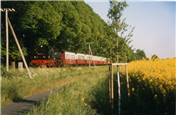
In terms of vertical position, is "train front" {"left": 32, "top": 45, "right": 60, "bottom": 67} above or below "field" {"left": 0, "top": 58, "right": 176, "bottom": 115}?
above

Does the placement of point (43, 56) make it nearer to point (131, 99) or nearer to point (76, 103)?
point (131, 99)

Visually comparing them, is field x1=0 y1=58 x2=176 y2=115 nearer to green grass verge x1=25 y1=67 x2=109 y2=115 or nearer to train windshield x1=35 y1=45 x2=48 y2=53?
green grass verge x1=25 y1=67 x2=109 y2=115

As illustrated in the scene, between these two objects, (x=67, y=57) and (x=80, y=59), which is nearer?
(x=67, y=57)

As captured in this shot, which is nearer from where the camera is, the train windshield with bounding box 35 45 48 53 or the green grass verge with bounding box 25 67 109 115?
the green grass verge with bounding box 25 67 109 115

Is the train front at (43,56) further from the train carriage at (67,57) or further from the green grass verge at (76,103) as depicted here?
the green grass verge at (76,103)

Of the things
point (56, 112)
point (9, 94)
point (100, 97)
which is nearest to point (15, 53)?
point (9, 94)

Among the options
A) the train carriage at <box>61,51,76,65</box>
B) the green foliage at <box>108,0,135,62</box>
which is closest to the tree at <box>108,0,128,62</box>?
the green foliage at <box>108,0,135,62</box>

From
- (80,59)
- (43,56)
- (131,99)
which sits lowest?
(131,99)

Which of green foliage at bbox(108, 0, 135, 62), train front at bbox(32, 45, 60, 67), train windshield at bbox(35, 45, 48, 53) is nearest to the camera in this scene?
green foliage at bbox(108, 0, 135, 62)

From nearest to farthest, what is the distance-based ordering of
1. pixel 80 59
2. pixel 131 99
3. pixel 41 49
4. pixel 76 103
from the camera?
pixel 76 103, pixel 131 99, pixel 41 49, pixel 80 59

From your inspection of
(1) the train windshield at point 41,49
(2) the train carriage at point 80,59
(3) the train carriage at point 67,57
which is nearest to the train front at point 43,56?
(1) the train windshield at point 41,49

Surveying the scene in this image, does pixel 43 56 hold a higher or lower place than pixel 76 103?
higher

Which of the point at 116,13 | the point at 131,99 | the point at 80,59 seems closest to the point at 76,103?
the point at 131,99

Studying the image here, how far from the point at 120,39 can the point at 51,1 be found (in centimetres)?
2082
